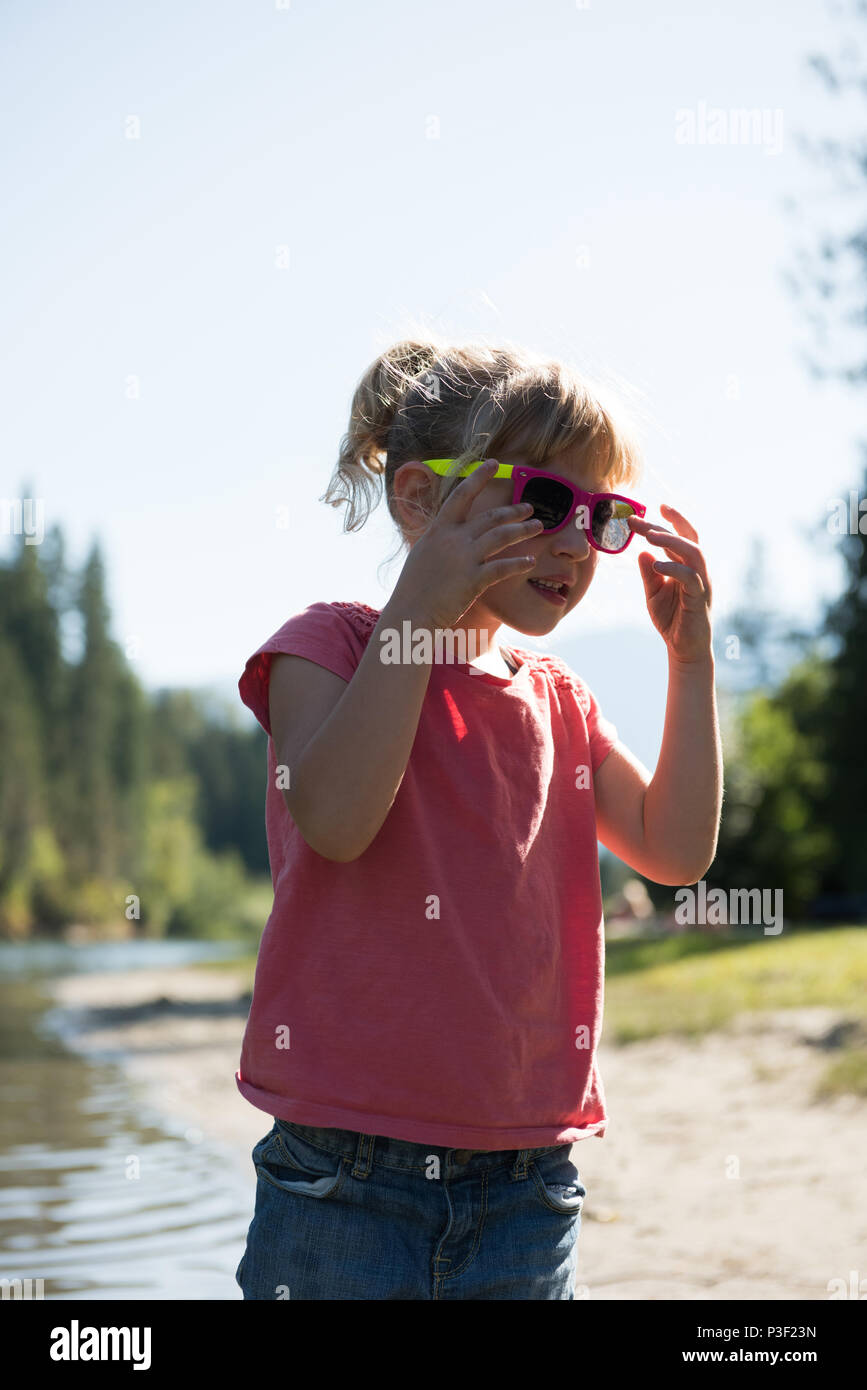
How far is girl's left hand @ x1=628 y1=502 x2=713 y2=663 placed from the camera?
6.62ft

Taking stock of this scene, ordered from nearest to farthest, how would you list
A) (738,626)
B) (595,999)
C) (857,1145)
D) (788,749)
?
(595,999) → (857,1145) → (788,749) → (738,626)

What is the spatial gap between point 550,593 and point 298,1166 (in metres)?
0.85

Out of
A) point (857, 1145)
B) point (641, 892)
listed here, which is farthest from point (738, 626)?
point (857, 1145)

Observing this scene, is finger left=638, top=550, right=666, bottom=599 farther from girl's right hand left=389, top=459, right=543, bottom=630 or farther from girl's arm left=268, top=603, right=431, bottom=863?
girl's arm left=268, top=603, right=431, bottom=863

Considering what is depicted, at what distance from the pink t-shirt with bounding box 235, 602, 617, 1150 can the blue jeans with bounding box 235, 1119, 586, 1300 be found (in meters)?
0.05

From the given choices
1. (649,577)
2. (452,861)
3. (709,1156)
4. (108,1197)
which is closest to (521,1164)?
(452,861)

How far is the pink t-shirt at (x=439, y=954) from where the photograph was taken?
1856 millimetres

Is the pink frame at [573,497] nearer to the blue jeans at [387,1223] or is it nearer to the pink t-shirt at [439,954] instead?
the pink t-shirt at [439,954]

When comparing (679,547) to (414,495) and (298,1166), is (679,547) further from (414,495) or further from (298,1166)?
(298,1166)

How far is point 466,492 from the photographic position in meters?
1.82

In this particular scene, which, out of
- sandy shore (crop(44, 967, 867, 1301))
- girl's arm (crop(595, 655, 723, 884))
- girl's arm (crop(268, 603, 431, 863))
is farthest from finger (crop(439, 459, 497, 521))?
sandy shore (crop(44, 967, 867, 1301))

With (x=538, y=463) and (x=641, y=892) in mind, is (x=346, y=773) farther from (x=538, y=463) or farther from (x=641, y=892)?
(x=641, y=892)

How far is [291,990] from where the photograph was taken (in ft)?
6.27
